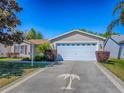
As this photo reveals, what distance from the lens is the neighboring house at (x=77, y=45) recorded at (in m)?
30.8

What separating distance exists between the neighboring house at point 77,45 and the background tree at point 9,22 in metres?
10.1

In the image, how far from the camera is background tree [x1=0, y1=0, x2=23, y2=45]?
20.1 meters

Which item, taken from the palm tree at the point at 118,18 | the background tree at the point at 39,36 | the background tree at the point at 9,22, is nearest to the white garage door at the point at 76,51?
the palm tree at the point at 118,18

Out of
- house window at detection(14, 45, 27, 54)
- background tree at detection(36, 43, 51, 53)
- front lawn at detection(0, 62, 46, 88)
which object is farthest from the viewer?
house window at detection(14, 45, 27, 54)

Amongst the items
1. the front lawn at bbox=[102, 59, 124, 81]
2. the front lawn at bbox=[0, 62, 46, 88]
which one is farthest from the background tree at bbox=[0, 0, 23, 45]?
the front lawn at bbox=[102, 59, 124, 81]

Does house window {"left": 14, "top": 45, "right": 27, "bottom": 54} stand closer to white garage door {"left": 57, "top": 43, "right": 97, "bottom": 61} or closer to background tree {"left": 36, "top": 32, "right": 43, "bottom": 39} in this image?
white garage door {"left": 57, "top": 43, "right": 97, "bottom": 61}

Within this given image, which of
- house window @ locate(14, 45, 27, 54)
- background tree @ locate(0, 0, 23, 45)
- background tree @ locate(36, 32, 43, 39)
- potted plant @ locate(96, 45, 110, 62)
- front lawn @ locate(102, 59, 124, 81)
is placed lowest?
A: front lawn @ locate(102, 59, 124, 81)

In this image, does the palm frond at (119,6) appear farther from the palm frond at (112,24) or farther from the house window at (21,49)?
the house window at (21,49)

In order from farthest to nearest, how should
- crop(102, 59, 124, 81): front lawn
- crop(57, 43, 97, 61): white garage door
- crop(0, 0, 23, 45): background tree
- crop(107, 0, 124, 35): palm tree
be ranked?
crop(57, 43, 97, 61): white garage door
crop(107, 0, 124, 35): palm tree
crop(0, 0, 23, 45): background tree
crop(102, 59, 124, 81): front lawn

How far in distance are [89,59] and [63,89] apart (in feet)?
66.0

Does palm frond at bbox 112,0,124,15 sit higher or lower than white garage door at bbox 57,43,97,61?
higher

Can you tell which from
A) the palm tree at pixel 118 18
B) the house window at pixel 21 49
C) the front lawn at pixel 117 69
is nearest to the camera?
the front lawn at pixel 117 69

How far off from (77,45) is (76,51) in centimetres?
86

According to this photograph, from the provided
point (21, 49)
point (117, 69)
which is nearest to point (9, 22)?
point (117, 69)
